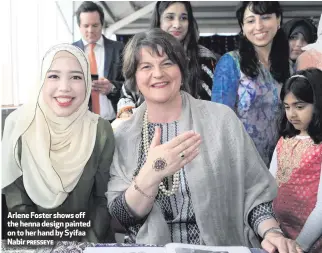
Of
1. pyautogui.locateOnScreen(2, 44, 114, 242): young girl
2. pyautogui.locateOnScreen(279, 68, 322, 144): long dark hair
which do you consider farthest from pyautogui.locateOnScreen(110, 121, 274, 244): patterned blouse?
pyautogui.locateOnScreen(279, 68, 322, 144): long dark hair

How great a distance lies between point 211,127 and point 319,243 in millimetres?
369

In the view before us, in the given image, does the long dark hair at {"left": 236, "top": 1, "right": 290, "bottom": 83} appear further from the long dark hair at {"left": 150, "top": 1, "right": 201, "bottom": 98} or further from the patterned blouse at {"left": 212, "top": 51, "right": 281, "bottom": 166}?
the long dark hair at {"left": 150, "top": 1, "right": 201, "bottom": 98}

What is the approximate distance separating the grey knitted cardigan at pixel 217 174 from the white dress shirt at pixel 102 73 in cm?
10

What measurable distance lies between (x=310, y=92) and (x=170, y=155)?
0.39 meters

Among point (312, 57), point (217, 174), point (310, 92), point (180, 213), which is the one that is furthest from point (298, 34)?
point (180, 213)

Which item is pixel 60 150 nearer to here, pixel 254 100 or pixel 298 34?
pixel 254 100

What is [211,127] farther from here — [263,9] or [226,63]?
[263,9]

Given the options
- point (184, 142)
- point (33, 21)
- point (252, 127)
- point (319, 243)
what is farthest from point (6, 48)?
point (319, 243)

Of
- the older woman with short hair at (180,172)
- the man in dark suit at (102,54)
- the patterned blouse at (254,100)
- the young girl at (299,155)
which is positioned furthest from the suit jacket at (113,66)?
the young girl at (299,155)

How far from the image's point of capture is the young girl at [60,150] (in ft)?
3.14

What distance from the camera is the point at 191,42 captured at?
1057mm

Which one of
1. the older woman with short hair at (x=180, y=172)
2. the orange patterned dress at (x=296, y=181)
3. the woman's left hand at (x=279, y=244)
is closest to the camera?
the woman's left hand at (x=279, y=244)

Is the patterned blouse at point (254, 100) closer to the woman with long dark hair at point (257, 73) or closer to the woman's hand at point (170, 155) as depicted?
the woman with long dark hair at point (257, 73)

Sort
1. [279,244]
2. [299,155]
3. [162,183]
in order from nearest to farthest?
[279,244] < [162,183] < [299,155]
